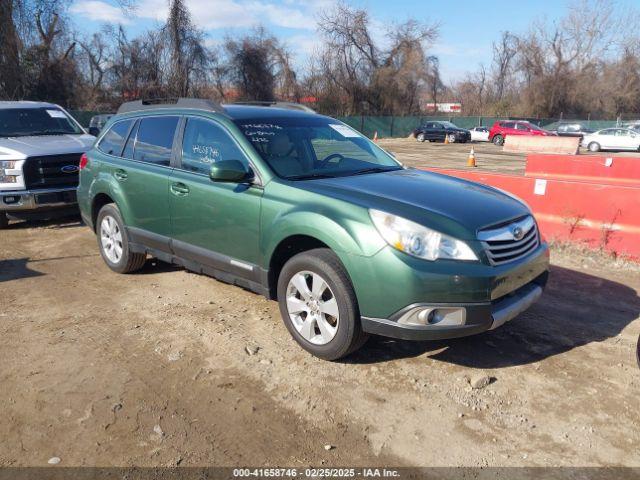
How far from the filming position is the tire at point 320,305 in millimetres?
3473

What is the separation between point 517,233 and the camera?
147 inches

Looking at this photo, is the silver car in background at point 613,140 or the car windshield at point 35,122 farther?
the silver car in background at point 613,140

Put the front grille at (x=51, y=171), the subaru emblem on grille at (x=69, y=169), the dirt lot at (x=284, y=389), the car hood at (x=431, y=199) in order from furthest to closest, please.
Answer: the subaru emblem on grille at (x=69, y=169), the front grille at (x=51, y=171), the car hood at (x=431, y=199), the dirt lot at (x=284, y=389)

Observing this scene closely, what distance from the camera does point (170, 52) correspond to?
37688 mm

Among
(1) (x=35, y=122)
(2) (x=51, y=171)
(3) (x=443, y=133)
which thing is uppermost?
(3) (x=443, y=133)

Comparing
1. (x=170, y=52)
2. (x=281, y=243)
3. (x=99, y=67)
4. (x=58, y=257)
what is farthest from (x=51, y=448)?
(x=99, y=67)

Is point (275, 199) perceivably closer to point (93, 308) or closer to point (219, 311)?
point (219, 311)

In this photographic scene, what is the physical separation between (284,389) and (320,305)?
0.62 metres

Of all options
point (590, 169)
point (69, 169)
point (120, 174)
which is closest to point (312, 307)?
point (120, 174)

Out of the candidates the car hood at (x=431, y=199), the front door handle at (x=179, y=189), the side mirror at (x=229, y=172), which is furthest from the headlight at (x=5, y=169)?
the car hood at (x=431, y=199)

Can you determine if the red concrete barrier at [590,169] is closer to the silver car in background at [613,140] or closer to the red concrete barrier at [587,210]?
the red concrete barrier at [587,210]

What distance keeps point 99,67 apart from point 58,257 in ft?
142

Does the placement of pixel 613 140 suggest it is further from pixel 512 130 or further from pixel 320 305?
pixel 320 305

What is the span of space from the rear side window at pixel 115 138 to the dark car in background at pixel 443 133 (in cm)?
3441
